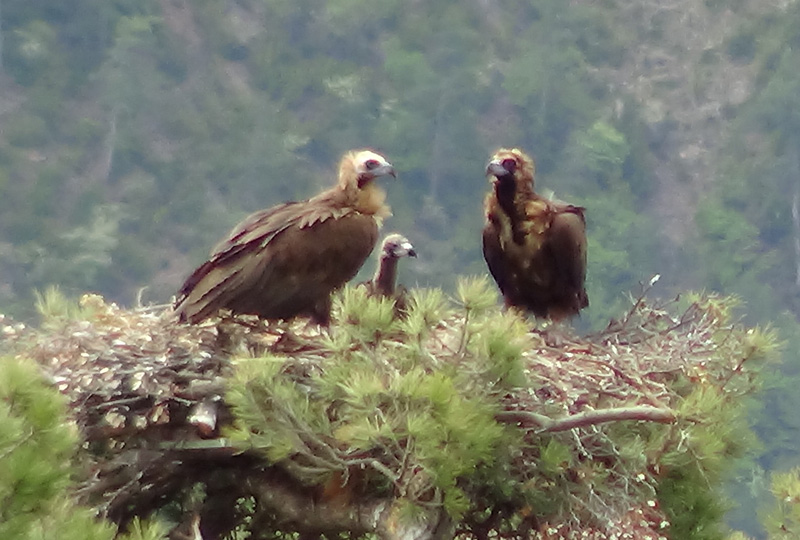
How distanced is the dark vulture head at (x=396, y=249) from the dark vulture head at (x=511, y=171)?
594mm

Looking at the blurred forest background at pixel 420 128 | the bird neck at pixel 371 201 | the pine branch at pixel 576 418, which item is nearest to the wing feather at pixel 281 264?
the bird neck at pixel 371 201

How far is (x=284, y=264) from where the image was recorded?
4.82 metres

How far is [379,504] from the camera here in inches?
165

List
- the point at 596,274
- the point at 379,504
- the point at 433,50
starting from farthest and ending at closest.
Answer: the point at 433,50 < the point at 596,274 < the point at 379,504

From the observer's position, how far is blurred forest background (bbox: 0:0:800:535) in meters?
21.5

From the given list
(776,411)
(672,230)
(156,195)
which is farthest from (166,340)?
(672,230)

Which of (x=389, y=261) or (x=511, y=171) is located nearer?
(x=511, y=171)

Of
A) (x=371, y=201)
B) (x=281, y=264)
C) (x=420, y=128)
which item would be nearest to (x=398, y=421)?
(x=281, y=264)

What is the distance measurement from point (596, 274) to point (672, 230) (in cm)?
405

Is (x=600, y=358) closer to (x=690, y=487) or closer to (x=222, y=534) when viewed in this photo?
(x=690, y=487)

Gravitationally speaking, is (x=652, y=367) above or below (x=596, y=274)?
above

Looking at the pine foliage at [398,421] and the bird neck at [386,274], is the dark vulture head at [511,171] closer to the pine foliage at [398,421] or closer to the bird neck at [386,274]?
the bird neck at [386,274]

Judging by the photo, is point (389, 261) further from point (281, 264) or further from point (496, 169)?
point (281, 264)

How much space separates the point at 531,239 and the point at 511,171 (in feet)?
1.12
